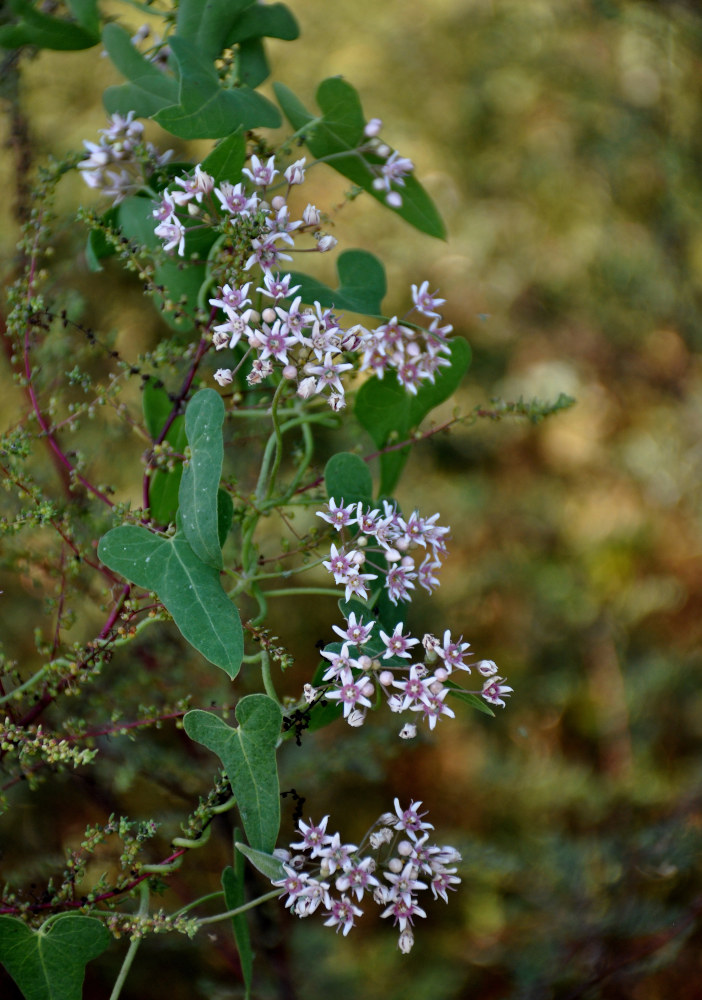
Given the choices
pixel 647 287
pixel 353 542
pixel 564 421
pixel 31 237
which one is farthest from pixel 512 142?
pixel 353 542

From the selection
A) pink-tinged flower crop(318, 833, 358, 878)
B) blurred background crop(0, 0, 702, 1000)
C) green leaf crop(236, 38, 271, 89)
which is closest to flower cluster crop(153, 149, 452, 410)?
green leaf crop(236, 38, 271, 89)

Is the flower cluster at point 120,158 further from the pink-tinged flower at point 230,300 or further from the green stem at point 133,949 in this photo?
the green stem at point 133,949

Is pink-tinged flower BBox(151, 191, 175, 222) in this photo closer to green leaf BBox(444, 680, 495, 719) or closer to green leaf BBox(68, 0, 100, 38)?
green leaf BBox(68, 0, 100, 38)

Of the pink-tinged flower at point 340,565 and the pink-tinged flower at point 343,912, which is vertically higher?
the pink-tinged flower at point 340,565

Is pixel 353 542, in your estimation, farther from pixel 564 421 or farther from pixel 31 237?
pixel 564 421

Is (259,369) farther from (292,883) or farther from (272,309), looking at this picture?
(292,883)

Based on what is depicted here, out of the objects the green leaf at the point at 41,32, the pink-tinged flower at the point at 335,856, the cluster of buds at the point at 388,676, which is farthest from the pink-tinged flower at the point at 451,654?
the green leaf at the point at 41,32
